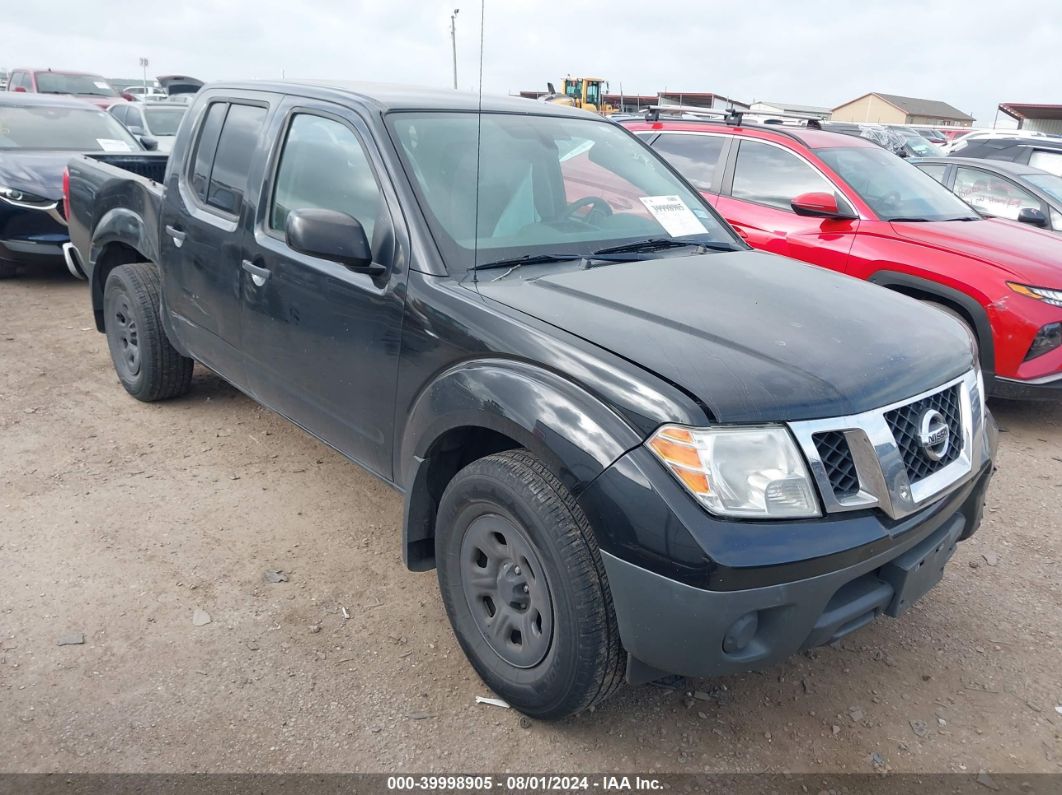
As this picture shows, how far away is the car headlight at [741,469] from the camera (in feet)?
6.64

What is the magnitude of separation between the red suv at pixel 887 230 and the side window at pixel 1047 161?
556cm

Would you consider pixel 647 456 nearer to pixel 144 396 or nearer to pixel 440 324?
pixel 440 324

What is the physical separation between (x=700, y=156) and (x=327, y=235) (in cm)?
446

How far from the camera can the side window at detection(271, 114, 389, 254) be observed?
9.75 feet

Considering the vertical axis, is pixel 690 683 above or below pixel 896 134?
below

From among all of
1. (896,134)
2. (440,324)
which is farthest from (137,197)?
(896,134)

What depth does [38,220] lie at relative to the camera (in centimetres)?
740

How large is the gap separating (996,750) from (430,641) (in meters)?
1.84

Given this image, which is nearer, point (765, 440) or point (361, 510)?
point (765, 440)

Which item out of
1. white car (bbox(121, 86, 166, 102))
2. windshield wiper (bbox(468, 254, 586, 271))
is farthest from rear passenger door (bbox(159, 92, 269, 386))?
white car (bbox(121, 86, 166, 102))

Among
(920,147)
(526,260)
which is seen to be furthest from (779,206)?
(920,147)

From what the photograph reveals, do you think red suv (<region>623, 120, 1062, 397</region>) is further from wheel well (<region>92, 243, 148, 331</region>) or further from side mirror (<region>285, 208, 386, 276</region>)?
wheel well (<region>92, 243, 148, 331</region>)

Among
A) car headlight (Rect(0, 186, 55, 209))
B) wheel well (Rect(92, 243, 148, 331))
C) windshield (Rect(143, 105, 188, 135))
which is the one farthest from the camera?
windshield (Rect(143, 105, 188, 135))

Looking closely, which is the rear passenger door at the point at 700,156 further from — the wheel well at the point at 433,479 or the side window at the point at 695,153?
the wheel well at the point at 433,479
